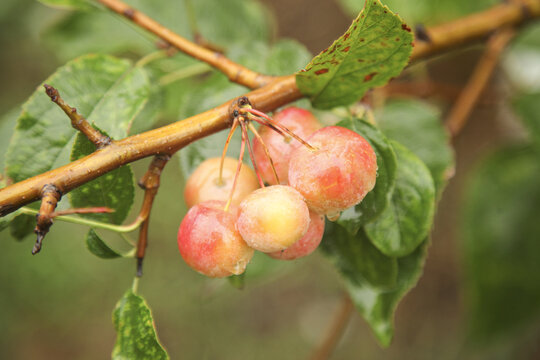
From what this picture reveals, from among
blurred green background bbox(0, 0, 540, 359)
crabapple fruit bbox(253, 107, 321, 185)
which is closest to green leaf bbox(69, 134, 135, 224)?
crabapple fruit bbox(253, 107, 321, 185)

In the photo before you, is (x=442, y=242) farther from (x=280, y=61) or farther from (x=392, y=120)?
(x=280, y=61)

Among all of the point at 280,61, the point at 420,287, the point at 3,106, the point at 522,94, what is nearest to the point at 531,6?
the point at 522,94

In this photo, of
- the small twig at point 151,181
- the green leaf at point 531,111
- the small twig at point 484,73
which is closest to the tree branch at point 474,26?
the small twig at point 484,73

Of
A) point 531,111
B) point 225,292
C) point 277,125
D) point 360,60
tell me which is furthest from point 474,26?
point 225,292

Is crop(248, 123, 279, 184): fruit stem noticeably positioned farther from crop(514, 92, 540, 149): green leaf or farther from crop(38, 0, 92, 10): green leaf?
crop(514, 92, 540, 149): green leaf

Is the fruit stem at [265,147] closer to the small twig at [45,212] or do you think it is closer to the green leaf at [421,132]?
the small twig at [45,212]
